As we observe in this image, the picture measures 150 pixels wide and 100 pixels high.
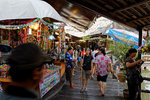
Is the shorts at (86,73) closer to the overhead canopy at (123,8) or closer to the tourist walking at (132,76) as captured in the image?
the tourist walking at (132,76)

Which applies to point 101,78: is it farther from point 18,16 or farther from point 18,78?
point 18,78

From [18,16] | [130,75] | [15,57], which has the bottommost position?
[130,75]

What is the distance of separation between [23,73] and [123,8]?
135 inches

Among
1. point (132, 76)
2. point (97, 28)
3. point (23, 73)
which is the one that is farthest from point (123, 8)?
point (97, 28)

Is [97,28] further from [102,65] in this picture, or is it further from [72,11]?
[102,65]

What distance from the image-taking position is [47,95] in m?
4.71

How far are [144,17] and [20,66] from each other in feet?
14.7

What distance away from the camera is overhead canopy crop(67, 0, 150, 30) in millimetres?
3240

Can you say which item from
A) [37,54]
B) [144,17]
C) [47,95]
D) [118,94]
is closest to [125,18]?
[144,17]

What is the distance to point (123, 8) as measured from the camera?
138 inches

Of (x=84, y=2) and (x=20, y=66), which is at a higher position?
(x=84, y=2)

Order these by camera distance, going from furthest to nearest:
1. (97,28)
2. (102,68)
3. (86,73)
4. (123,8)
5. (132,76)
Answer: (97,28), (86,73), (102,68), (132,76), (123,8)

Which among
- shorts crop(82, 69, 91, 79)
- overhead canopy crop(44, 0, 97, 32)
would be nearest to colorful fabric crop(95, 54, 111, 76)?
shorts crop(82, 69, 91, 79)

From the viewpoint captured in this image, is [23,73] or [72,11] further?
[72,11]
